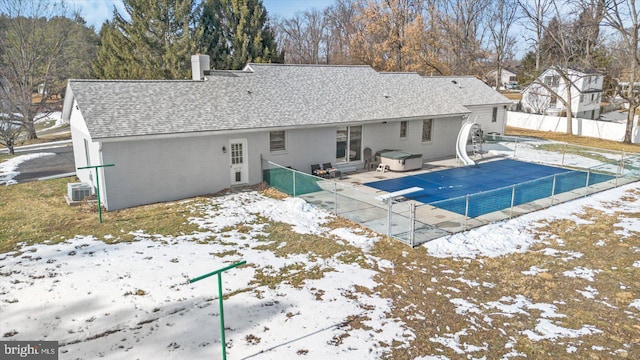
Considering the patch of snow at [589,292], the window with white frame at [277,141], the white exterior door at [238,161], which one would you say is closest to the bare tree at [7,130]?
the white exterior door at [238,161]

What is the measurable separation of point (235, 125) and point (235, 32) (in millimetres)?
23390

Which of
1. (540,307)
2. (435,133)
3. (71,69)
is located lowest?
(540,307)

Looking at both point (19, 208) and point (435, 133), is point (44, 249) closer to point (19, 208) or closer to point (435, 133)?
point (19, 208)

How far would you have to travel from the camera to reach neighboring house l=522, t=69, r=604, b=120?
45706 millimetres

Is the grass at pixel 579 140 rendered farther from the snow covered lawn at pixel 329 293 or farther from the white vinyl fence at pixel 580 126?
the snow covered lawn at pixel 329 293

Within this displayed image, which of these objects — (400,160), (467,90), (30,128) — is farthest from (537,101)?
(30,128)

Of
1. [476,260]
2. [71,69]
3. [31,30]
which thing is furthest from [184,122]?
[71,69]

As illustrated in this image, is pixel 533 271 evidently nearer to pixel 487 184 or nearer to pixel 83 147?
pixel 487 184

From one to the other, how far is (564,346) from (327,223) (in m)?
7.55

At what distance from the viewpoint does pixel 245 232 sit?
1213cm

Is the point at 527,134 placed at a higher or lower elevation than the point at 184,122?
lower

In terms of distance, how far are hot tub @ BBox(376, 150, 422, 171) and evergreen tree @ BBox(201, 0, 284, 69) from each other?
63.9 feet

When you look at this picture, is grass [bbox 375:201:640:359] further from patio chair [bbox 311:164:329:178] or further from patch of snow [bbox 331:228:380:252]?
patio chair [bbox 311:164:329:178]

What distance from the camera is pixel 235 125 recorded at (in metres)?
16.2
